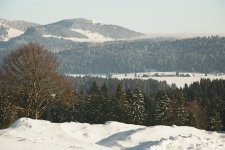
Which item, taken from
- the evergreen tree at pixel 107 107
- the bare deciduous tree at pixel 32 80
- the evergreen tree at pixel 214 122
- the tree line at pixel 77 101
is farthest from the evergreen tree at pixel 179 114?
the bare deciduous tree at pixel 32 80

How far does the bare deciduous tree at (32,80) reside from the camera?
1893 inches

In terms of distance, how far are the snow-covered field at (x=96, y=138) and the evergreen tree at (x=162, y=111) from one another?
41.1m

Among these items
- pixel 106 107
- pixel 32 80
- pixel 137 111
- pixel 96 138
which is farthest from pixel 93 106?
pixel 96 138

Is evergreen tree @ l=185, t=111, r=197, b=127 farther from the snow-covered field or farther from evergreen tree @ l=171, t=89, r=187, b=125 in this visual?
the snow-covered field

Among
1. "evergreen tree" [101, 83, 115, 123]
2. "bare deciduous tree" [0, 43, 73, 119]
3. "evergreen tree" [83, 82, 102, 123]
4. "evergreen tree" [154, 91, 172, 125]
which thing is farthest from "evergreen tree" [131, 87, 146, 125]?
"bare deciduous tree" [0, 43, 73, 119]

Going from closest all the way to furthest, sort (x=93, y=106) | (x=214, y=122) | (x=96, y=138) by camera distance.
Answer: (x=96, y=138) < (x=93, y=106) < (x=214, y=122)

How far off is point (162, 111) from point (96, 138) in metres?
50.0

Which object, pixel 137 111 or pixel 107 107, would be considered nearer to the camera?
pixel 137 111

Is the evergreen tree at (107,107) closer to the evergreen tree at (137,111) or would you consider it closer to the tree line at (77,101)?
the tree line at (77,101)

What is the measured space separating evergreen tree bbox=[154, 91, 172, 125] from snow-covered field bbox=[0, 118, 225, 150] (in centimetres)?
4106

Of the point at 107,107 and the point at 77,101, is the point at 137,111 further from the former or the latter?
the point at 77,101

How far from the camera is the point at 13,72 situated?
4809cm

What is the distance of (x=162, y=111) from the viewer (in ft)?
282

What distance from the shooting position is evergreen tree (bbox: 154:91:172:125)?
85.5m
